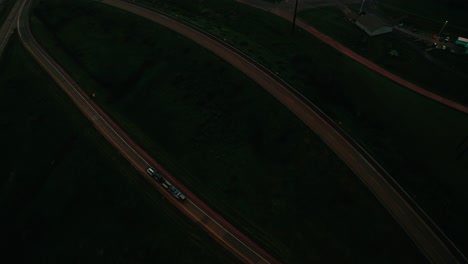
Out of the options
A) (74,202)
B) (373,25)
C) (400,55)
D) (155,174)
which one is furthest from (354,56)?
(74,202)

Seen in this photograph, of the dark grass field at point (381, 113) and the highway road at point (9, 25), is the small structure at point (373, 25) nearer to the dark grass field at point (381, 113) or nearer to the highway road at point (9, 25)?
the dark grass field at point (381, 113)

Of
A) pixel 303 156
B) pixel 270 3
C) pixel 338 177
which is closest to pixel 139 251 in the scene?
pixel 303 156

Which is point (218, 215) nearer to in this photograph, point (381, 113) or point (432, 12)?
point (381, 113)

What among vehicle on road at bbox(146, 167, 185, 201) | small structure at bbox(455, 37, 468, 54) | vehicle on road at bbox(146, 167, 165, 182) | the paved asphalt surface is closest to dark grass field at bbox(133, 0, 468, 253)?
the paved asphalt surface

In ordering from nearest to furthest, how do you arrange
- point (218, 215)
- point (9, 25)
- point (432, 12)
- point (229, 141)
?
point (218, 215), point (229, 141), point (9, 25), point (432, 12)

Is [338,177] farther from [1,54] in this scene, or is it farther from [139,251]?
[1,54]

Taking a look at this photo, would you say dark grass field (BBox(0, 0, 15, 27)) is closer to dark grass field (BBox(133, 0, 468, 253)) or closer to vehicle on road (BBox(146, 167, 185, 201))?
dark grass field (BBox(133, 0, 468, 253))

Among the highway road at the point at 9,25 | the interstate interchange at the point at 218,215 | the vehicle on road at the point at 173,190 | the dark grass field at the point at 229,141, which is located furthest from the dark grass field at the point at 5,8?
the vehicle on road at the point at 173,190
